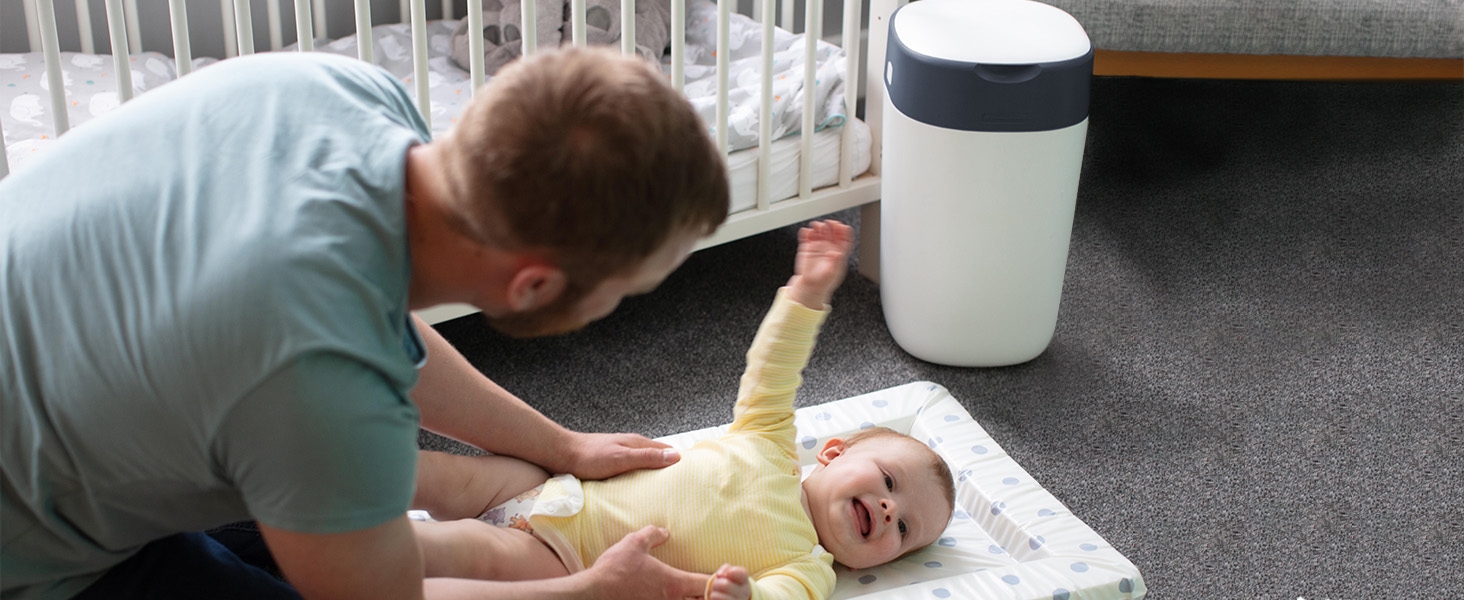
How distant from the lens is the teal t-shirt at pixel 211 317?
0.82 metres

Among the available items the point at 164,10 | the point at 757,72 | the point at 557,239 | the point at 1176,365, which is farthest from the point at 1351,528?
the point at 164,10

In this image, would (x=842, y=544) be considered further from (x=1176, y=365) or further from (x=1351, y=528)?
(x=1176, y=365)

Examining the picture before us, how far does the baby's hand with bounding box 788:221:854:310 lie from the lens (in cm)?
143

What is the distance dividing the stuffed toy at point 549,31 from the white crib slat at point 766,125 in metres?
0.41

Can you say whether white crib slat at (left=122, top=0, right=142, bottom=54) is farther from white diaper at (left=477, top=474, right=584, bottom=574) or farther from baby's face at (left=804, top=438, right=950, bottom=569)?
baby's face at (left=804, top=438, right=950, bottom=569)

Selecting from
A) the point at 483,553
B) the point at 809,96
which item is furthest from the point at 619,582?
the point at 809,96

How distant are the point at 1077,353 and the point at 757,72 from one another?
0.77m

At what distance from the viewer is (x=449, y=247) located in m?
0.90

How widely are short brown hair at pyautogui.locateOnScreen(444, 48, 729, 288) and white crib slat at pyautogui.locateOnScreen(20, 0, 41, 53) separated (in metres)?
1.82

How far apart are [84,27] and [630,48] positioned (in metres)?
1.09

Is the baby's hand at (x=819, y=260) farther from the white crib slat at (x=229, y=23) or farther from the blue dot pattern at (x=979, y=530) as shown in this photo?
the white crib slat at (x=229, y=23)

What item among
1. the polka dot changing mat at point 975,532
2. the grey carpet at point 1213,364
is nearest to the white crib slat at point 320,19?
the grey carpet at point 1213,364

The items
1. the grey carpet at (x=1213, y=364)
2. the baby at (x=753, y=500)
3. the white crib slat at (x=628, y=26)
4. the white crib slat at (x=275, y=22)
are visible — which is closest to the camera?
the baby at (x=753, y=500)

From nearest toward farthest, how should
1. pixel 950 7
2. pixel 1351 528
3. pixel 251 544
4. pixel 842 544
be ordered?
1. pixel 251 544
2. pixel 842 544
3. pixel 1351 528
4. pixel 950 7
